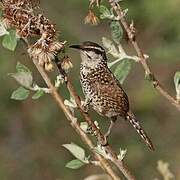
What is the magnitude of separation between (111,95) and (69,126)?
5.73 metres

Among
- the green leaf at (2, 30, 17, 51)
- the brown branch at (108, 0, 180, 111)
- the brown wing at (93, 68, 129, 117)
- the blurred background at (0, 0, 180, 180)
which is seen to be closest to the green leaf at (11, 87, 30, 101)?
the green leaf at (2, 30, 17, 51)

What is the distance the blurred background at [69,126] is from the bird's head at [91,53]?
Answer: 436cm

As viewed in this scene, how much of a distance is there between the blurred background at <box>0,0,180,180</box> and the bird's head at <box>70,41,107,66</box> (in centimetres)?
436

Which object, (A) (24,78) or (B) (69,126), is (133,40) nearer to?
(A) (24,78)

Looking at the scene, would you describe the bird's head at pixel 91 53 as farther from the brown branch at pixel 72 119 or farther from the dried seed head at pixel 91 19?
the brown branch at pixel 72 119

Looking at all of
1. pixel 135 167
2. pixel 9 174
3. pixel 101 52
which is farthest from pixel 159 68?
pixel 101 52

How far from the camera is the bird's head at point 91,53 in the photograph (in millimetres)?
3311

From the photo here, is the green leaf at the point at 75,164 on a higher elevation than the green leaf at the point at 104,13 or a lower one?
lower

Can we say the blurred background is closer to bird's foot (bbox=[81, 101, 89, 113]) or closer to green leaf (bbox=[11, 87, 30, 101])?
green leaf (bbox=[11, 87, 30, 101])

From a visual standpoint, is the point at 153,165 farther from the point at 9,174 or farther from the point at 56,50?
the point at 56,50

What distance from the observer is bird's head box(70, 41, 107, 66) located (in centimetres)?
331

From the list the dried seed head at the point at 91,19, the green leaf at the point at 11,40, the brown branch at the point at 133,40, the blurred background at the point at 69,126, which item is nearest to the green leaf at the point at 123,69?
the dried seed head at the point at 91,19

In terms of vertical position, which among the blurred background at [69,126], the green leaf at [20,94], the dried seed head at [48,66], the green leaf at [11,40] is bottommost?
the blurred background at [69,126]

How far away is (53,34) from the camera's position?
7.98ft
